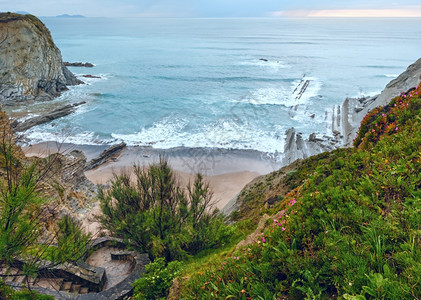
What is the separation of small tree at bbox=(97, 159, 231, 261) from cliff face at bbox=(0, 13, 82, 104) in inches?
1485

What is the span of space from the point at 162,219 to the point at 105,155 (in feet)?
59.4

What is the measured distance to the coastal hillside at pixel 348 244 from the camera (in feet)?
10.2

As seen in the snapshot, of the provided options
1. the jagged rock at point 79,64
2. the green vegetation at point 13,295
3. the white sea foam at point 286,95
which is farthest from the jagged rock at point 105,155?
the jagged rock at point 79,64

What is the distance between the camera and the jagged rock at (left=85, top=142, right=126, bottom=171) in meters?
24.3

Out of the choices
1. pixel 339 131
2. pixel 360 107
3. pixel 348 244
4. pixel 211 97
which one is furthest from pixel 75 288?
pixel 211 97

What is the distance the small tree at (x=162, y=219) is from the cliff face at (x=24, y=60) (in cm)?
3772

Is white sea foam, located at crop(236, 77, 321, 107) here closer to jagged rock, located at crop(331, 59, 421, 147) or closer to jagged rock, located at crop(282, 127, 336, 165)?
jagged rock, located at crop(331, 59, 421, 147)

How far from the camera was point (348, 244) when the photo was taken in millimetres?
3572

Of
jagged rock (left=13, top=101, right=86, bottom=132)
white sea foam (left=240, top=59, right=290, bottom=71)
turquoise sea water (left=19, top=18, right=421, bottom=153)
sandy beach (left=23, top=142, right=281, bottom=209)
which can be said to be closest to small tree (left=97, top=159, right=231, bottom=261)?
sandy beach (left=23, top=142, right=281, bottom=209)

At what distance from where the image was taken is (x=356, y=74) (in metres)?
56.1

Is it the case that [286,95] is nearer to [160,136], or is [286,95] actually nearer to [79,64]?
[160,136]

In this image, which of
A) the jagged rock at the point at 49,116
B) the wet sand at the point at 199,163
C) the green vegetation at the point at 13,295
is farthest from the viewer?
the jagged rock at the point at 49,116

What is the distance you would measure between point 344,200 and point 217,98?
4000 cm

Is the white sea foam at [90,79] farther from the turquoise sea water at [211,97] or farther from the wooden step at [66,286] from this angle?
the wooden step at [66,286]
